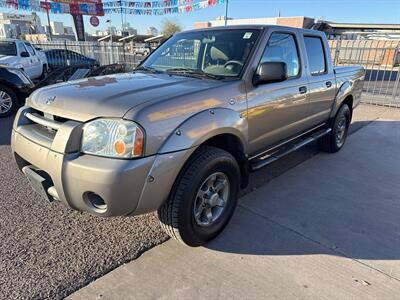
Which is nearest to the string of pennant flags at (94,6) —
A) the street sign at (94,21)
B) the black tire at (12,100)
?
the street sign at (94,21)

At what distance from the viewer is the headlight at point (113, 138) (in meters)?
2.04

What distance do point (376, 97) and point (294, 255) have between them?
9629 mm

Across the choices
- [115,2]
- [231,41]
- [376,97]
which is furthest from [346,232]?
[115,2]

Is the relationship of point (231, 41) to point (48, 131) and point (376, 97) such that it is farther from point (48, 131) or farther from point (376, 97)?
point (376, 97)

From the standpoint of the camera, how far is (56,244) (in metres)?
2.65

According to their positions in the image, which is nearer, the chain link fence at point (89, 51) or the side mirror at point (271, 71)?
the side mirror at point (271, 71)

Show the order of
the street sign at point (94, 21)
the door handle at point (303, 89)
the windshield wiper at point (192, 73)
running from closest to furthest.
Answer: the windshield wiper at point (192, 73)
the door handle at point (303, 89)
the street sign at point (94, 21)

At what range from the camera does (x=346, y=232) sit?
298cm

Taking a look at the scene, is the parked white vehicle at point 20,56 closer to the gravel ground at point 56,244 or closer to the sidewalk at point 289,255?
the gravel ground at point 56,244

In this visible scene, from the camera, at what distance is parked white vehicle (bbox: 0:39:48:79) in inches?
412

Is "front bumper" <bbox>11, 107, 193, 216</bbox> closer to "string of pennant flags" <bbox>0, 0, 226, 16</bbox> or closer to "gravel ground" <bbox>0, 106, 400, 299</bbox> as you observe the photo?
"gravel ground" <bbox>0, 106, 400, 299</bbox>

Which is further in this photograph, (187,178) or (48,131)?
(48,131)

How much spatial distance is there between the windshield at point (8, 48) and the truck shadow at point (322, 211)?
1032cm

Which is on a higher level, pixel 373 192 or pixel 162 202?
pixel 162 202
